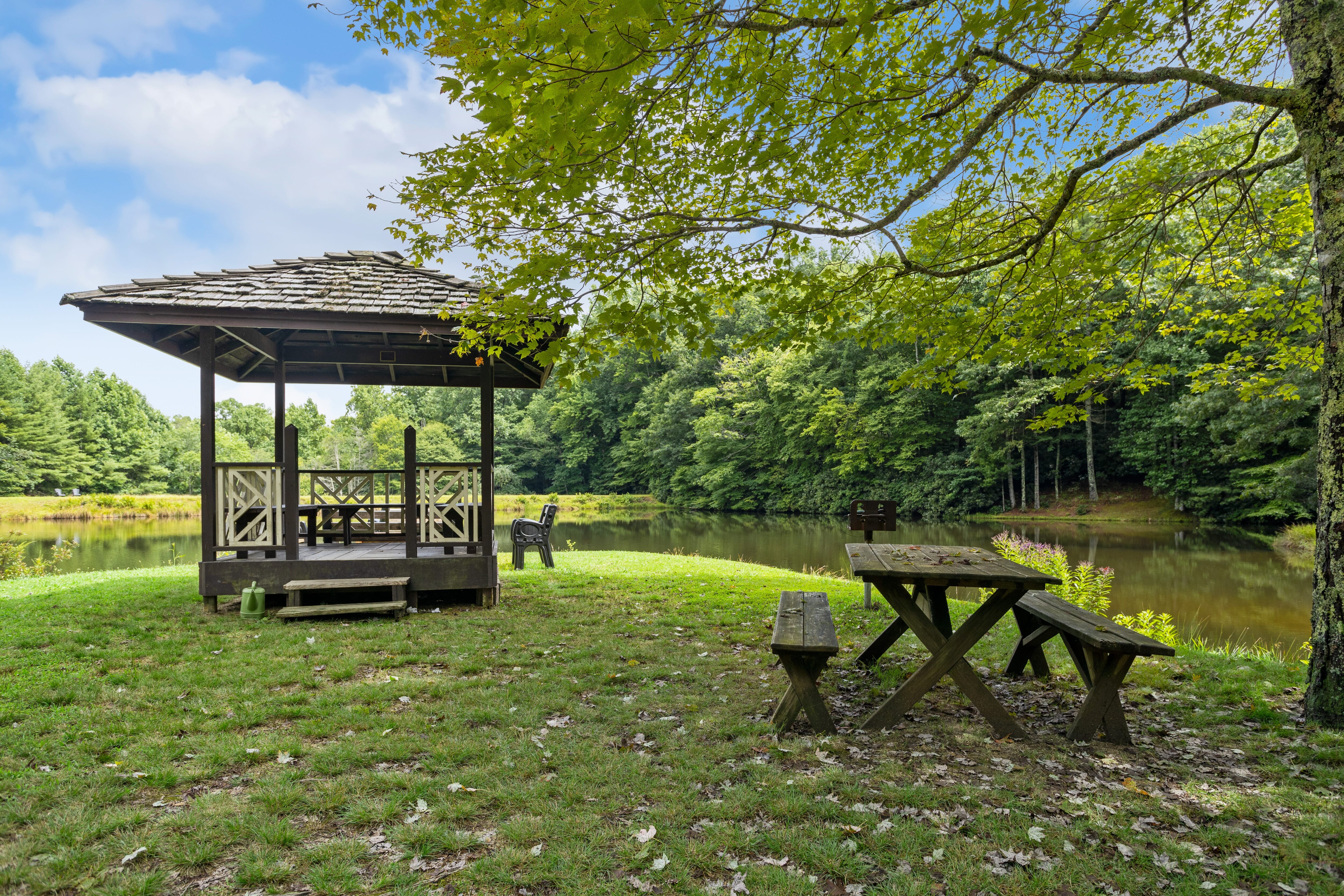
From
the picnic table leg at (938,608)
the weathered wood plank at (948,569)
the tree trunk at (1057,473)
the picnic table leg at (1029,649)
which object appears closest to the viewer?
the weathered wood plank at (948,569)

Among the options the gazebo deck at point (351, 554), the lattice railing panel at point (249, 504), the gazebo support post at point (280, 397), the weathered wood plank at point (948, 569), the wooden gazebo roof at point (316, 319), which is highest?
the wooden gazebo roof at point (316, 319)

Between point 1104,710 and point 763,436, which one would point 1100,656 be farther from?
point 763,436

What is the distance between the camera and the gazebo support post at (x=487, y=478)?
24.4ft

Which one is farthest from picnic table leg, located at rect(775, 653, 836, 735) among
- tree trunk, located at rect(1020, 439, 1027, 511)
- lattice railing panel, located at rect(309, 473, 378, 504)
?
tree trunk, located at rect(1020, 439, 1027, 511)

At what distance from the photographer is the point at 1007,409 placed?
26.0 meters

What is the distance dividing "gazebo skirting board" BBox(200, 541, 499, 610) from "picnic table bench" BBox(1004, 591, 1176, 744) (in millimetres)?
5727

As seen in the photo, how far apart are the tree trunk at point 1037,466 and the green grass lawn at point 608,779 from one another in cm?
2420

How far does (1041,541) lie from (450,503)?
19.0 meters

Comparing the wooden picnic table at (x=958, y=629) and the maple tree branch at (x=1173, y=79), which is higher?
the maple tree branch at (x=1173, y=79)

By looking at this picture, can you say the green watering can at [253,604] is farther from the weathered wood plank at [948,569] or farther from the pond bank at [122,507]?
the pond bank at [122,507]

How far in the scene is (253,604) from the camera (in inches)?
265

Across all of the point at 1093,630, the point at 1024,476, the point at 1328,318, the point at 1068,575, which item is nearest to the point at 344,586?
the point at 1093,630

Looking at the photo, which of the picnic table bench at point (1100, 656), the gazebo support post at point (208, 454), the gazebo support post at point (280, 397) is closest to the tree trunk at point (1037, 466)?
the picnic table bench at point (1100, 656)

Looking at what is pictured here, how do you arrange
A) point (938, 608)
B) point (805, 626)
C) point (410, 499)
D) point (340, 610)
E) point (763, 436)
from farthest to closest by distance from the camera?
1. point (763, 436)
2. point (410, 499)
3. point (340, 610)
4. point (938, 608)
5. point (805, 626)
